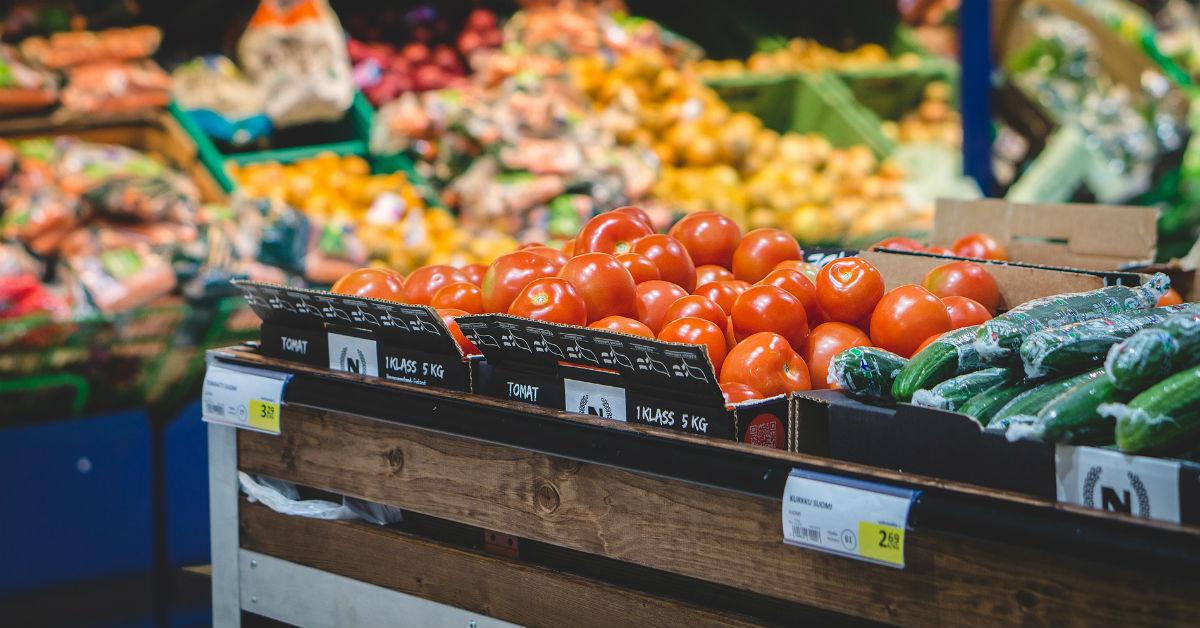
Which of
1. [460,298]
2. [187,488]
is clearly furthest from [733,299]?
[187,488]

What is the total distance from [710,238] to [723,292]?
0.94 ft

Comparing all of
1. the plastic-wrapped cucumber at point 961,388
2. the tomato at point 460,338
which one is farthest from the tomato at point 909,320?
the tomato at point 460,338

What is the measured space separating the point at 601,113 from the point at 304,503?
388 centimetres

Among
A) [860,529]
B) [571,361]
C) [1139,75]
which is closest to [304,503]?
[571,361]

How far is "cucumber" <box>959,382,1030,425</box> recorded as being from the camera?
1.47m

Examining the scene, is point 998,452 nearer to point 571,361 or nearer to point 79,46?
point 571,361

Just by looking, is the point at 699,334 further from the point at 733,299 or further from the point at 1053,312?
the point at 1053,312

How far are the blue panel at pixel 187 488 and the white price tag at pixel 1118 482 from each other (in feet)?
9.35

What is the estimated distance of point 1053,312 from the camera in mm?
1617

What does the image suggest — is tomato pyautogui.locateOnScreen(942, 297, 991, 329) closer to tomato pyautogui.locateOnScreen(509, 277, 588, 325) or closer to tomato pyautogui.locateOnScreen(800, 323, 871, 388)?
tomato pyautogui.locateOnScreen(800, 323, 871, 388)

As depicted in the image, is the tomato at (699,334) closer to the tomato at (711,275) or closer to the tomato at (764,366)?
the tomato at (764,366)

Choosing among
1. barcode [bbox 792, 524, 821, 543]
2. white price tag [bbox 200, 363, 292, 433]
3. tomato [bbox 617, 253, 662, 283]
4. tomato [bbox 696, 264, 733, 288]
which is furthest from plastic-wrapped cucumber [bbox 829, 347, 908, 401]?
white price tag [bbox 200, 363, 292, 433]

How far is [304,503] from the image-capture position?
206 centimetres

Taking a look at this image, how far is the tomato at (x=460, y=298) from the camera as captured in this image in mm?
2131
